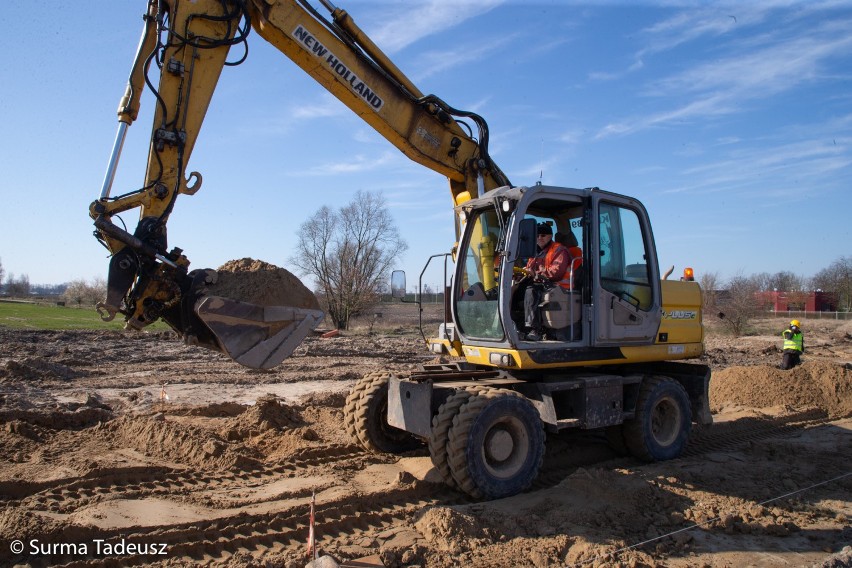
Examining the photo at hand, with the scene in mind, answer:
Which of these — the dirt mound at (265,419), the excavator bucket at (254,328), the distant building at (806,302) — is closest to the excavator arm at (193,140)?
the excavator bucket at (254,328)

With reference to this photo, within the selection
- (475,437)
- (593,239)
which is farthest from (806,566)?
(593,239)

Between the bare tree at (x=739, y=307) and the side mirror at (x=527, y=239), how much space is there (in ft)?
78.6

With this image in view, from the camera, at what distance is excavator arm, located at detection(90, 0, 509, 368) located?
4.91 meters

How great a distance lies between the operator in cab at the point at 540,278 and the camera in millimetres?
5836

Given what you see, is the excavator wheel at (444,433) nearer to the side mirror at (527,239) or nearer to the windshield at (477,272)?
the windshield at (477,272)

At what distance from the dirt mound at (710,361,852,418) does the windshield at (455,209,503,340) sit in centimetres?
615

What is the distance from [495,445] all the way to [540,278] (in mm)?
1703

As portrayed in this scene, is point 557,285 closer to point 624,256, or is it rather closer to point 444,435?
point 624,256

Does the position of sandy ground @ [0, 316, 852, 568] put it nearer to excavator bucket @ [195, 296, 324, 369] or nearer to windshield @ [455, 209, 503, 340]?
excavator bucket @ [195, 296, 324, 369]

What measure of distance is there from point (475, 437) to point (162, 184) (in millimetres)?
3434

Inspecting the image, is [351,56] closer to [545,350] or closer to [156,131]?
[156,131]

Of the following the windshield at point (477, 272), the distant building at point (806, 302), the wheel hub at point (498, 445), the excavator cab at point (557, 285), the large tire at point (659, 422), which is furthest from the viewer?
the distant building at point (806, 302)

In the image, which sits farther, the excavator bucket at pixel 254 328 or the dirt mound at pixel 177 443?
the dirt mound at pixel 177 443

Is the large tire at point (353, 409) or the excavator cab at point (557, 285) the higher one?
the excavator cab at point (557, 285)
